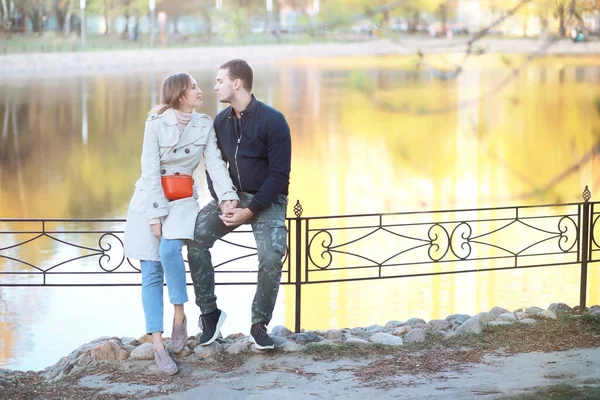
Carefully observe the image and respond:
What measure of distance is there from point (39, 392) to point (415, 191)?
37.1 feet

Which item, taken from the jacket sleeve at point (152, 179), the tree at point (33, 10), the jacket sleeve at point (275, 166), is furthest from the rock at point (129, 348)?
the tree at point (33, 10)

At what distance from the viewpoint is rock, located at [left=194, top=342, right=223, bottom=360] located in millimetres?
4828

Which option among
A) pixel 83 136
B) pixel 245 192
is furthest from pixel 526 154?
pixel 245 192

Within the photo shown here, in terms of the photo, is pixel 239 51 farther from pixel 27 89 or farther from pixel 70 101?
pixel 70 101

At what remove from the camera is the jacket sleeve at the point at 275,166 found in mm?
4762

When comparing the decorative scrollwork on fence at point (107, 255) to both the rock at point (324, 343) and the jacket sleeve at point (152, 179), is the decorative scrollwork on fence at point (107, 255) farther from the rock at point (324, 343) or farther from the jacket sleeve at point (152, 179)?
the rock at point (324, 343)

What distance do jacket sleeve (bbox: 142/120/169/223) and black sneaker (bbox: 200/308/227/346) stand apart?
0.60m

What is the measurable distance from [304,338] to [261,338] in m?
0.35

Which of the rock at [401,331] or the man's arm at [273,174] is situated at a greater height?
the man's arm at [273,174]

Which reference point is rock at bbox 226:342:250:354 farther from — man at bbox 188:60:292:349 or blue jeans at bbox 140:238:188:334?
blue jeans at bbox 140:238:188:334

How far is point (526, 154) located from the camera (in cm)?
1922

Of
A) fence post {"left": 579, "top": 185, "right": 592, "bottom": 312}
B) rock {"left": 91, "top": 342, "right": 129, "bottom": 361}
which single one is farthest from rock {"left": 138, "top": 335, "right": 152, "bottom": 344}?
fence post {"left": 579, "top": 185, "right": 592, "bottom": 312}

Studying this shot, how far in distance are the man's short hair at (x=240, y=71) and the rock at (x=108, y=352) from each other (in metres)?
1.46

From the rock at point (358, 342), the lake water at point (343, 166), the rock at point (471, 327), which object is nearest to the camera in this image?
the rock at point (358, 342)
